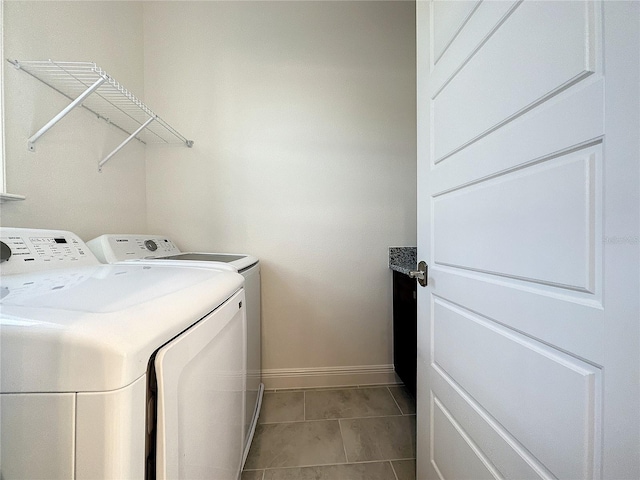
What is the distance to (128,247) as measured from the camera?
1254mm

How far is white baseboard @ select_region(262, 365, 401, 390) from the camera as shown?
1738 millimetres

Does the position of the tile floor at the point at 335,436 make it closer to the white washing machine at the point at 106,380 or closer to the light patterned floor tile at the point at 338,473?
the light patterned floor tile at the point at 338,473

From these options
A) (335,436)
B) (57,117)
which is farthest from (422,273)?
(57,117)

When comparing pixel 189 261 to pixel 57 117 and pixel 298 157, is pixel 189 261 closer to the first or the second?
pixel 57 117

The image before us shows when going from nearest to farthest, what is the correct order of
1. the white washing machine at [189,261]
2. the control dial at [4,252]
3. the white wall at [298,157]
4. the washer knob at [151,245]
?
the control dial at [4,252]
the white washing machine at [189,261]
the washer knob at [151,245]
the white wall at [298,157]

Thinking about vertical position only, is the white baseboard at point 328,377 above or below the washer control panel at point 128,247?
below

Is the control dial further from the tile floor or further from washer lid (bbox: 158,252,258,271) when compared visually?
the tile floor

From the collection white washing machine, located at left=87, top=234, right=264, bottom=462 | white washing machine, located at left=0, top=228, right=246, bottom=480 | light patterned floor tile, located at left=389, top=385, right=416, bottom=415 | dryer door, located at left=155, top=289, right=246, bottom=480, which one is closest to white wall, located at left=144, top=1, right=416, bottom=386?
light patterned floor tile, located at left=389, top=385, right=416, bottom=415

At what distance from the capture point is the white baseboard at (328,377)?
5.70 feet

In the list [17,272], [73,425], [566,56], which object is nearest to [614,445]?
[566,56]

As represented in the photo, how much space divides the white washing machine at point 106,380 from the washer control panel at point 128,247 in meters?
0.57

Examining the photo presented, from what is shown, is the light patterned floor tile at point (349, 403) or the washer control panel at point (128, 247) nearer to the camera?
the washer control panel at point (128, 247)

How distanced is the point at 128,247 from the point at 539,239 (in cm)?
165

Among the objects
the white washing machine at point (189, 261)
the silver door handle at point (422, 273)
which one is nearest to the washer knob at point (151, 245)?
the white washing machine at point (189, 261)
